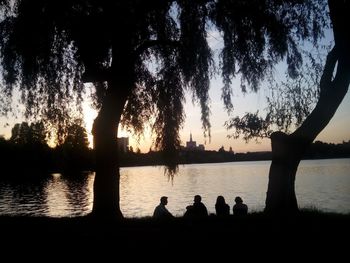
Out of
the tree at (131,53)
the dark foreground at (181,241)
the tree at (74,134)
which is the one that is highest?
the tree at (131,53)

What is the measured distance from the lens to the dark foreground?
6426mm

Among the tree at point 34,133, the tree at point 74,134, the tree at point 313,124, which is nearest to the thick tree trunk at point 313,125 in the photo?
the tree at point 313,124

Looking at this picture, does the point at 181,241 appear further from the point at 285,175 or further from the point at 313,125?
the point at 313,125

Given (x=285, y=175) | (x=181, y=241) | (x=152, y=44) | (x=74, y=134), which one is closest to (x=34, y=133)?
(x=74, y=134)

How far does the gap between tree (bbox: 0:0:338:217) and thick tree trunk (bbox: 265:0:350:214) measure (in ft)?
3.47

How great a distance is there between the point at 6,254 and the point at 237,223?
16.4 feet

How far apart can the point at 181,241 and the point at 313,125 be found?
602 centimetres

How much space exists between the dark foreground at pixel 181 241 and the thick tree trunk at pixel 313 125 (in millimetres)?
2067

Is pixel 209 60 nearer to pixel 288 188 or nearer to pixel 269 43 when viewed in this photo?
pixel 269 43

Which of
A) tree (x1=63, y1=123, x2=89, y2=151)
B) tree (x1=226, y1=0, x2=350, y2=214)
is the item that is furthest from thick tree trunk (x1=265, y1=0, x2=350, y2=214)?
tree (x1=63, y1=123, x2=89, y2=151)

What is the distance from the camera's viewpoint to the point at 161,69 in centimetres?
1266

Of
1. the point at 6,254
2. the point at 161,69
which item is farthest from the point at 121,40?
the point at 6,254

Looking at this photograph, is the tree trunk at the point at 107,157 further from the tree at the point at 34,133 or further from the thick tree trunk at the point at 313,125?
the thick tree trunk at the point at 313,125

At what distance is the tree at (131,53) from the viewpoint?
10.3 m
